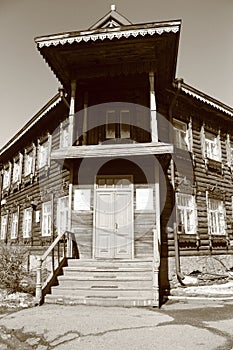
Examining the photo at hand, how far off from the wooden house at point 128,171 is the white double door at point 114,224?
0.03 meters

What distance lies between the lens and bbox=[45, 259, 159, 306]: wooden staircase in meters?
7.13

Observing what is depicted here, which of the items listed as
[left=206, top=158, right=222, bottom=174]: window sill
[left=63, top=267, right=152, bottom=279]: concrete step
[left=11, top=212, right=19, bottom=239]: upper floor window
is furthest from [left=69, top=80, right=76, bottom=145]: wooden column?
[left=11, top=212, right=19, bottom=239]: upper floor window

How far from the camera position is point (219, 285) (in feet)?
31.8

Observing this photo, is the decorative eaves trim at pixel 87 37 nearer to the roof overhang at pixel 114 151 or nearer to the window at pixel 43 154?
the roof overhang at pixel 114 151

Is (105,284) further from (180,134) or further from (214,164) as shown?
(214,164)

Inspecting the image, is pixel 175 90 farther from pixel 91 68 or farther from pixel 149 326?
pixel 149 326

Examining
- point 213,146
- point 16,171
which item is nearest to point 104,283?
point 213,146

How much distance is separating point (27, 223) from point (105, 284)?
832 centimetres

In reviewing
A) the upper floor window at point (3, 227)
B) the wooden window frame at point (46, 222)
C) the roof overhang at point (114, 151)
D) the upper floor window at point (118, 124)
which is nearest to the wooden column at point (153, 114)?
the roof overhang at point (114, 151)

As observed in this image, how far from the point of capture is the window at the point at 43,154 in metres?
14.3

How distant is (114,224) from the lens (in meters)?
10.0

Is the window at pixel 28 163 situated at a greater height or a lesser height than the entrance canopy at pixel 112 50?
lesser

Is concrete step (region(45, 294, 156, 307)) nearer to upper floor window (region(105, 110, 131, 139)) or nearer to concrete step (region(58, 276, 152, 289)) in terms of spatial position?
concrete step (region(58, 276, 152, 289))

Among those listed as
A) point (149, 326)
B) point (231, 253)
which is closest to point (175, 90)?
point (231, 253)
